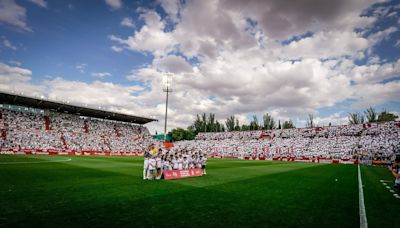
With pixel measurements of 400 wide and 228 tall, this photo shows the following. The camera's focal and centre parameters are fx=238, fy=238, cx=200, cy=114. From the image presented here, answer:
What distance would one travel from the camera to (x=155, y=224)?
6051mm

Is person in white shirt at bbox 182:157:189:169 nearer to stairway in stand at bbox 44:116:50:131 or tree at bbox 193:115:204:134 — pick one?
stairway in stand at bbox 44:116:50:131

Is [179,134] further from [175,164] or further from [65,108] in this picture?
[175,164]

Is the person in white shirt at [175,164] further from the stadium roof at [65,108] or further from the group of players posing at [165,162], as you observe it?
the stadium roof at [65,108]

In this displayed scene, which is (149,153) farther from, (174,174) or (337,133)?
(337,133)

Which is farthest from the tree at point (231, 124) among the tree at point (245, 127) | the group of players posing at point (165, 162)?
the group of players posing at point (165, 162)

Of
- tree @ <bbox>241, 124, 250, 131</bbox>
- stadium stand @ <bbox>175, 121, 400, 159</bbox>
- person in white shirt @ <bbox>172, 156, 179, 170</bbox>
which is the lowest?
person in white shirt @ <bbox>172, 156, 179, 170</bbox>

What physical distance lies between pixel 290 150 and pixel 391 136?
2015 cm

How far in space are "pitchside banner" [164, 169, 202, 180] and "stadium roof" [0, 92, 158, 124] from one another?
4910cm

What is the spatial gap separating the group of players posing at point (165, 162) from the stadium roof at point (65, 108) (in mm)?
47892

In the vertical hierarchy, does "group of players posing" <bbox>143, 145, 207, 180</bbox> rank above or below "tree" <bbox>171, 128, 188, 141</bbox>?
below

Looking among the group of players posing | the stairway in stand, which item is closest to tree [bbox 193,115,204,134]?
the stairway in stand

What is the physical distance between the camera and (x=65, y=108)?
60.3 metres

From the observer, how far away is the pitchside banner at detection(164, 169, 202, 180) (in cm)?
1531

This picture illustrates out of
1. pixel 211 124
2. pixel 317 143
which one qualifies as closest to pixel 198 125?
pixel 211 124
